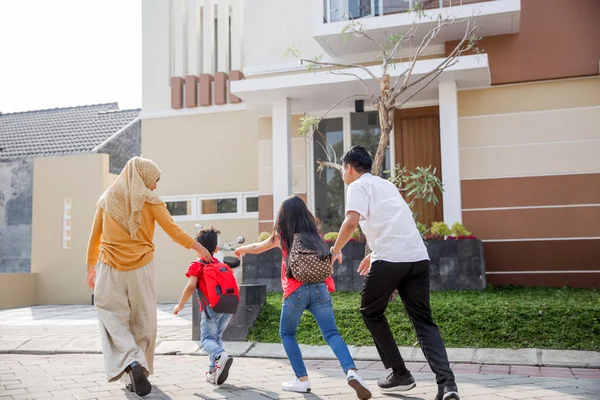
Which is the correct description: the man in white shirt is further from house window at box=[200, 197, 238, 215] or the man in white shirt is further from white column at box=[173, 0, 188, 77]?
white column at box=[173, 0, 188, 77]

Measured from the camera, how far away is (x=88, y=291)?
15516 mm

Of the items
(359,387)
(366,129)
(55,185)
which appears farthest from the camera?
(55,185)

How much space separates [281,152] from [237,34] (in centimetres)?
497

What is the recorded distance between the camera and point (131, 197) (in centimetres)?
513

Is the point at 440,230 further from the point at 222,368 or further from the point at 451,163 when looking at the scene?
the point at 222,368

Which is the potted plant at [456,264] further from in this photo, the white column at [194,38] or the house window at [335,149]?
the white column at [194,38]

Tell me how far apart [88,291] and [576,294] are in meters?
10.9

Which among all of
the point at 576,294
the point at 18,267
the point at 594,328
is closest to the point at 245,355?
the point at 594,328

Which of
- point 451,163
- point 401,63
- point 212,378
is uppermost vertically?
point 401,63

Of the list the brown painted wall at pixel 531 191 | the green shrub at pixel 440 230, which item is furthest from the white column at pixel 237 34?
the green shrub at pixel 440 230

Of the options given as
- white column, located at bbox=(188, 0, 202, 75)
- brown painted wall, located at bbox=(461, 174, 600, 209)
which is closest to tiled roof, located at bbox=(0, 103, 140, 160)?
white column, located at bbox=(188, 0, 202, 75)

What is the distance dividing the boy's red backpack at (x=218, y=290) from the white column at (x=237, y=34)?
10236 millimetres

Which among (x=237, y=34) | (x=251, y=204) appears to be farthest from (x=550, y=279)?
(x=237, y=34)

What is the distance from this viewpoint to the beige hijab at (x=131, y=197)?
5.13m
